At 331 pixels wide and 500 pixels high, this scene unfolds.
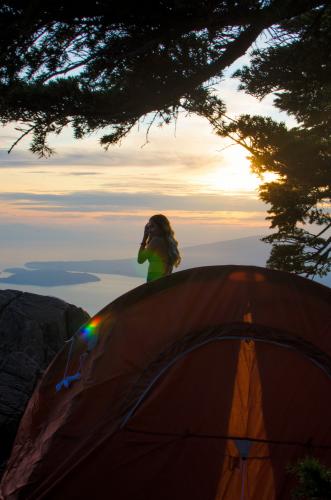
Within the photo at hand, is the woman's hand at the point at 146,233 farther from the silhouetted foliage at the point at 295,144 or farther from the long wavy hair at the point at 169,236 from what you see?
the silhouetted foliage at the point at 295,144

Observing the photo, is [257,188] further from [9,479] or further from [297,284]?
[9,479]

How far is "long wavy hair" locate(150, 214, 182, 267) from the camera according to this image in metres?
8.24

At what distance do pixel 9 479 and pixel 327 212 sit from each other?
12.1 m

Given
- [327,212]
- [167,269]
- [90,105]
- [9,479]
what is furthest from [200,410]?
[327,212]

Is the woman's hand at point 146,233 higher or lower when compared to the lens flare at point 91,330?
higher

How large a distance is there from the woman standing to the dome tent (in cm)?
293

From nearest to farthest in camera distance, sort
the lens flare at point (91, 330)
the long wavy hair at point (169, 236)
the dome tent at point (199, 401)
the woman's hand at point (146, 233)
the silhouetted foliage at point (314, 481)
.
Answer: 1. the silhouetted foliage at point (314, 481)
2. the dome tent at point (199, 401)
3. the lens flare at point (91, 330)
4. the long wavy hair at point (169, 236)
5. the woman's hand at point (146, 233)

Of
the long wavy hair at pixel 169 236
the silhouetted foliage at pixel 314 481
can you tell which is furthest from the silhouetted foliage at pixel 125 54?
the silhouetted foliage at pixel 314 481

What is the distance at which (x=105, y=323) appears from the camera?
217 inches

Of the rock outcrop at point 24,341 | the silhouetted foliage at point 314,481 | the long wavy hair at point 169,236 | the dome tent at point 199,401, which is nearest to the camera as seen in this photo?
the silhouetted foliage at point 314,481

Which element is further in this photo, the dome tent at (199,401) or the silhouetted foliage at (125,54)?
the silhouetted foliage at (125,54)

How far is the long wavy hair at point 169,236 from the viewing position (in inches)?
324

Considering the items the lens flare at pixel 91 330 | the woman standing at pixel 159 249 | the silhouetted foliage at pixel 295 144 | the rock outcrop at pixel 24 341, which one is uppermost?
the silhouetted foliage at pixel 295 144

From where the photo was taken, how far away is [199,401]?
5.02 m
